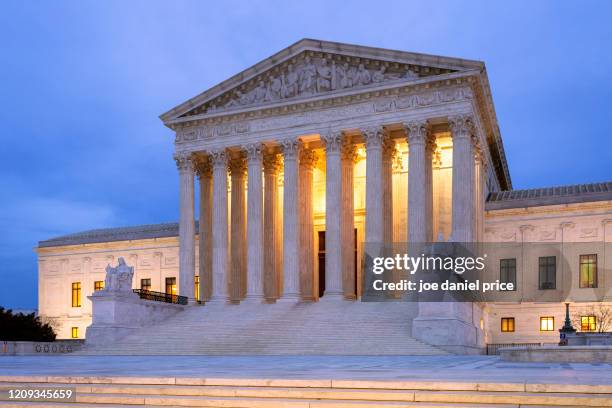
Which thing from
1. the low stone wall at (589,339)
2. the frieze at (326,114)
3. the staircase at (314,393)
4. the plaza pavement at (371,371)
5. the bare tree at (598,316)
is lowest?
the bare tree at (598,316)

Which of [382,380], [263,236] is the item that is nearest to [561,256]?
[263,236]

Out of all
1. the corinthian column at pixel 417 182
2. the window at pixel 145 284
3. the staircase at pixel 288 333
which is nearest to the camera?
the staircase at pixel 288 333

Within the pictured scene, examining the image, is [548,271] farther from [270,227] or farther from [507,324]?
[270,227]

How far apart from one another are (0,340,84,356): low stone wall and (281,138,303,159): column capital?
56.2ft

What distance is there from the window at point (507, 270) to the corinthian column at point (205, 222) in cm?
2034

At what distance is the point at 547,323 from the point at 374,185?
609 inches

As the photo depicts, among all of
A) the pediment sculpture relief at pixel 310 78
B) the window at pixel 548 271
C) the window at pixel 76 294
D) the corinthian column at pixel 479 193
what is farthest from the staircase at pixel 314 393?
the window at pixel 76 294

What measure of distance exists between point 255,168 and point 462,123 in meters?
14.1

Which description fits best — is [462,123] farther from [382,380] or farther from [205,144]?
[382,380]

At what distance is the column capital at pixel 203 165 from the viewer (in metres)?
51.1

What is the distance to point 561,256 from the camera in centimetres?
4816

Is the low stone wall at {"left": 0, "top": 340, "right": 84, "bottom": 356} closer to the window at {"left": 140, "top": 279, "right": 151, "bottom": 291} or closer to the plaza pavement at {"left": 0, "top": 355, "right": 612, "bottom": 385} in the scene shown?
the plaza pavement at {"left": 0, "top": 355, "right": 612, "bottom": 385}

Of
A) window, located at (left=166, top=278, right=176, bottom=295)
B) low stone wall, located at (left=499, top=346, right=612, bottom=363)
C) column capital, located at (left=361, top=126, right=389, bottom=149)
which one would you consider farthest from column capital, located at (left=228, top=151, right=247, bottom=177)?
low stone wall, located at (left=499, top=346, right=612, bottom=363)

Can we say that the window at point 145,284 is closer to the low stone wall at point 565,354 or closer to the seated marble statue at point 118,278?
the seated marble statue at point 118,278
